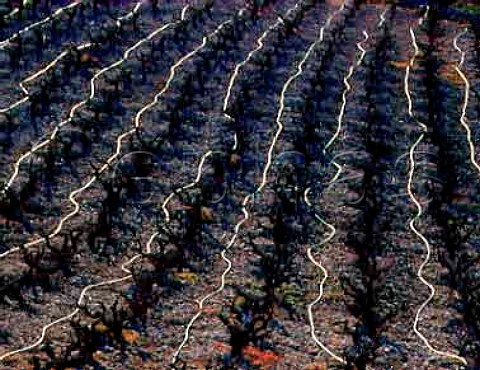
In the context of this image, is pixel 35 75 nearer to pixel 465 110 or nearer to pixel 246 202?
pixel 246 202

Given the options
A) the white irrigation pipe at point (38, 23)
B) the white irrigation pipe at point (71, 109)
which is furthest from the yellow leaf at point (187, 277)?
the white irrigation pipe at point (38, 23)

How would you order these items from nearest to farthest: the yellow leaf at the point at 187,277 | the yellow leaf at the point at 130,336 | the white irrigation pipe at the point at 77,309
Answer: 1. the white irrigation pipe at the point at 77,309
2. the yellow leaf at the point at 130,336
3. the yellow leaf at the point at 187,277

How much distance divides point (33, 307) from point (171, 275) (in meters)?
0.85

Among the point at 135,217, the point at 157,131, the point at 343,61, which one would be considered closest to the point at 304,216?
the point at 135,217

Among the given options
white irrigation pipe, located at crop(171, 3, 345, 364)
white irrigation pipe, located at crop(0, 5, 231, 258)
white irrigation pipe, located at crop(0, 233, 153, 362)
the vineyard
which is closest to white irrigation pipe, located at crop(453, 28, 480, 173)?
the vineyard

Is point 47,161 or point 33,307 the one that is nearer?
point 33,307

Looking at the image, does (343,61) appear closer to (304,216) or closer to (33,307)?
(304,216)

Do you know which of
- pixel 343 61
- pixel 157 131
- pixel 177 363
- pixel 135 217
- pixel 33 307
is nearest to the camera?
pixel 177 363

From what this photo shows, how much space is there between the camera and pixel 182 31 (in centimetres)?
1051

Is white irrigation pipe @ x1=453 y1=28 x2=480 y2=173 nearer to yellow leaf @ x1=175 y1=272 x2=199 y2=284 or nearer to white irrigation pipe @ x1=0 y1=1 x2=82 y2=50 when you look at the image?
yellow leaf @ x1=175 y1=272 x2=199 y2=284

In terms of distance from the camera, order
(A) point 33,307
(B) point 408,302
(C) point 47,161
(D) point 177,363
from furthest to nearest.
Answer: (C) point 47,161 → (B) point 408,302 → (A) point 33,307 → (D) point 177,363

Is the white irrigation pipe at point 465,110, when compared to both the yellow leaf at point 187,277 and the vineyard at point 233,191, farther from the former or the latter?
the yellow leaf at point 187,277

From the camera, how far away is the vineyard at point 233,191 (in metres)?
5.51

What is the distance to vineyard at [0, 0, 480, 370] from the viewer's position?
5.51 metres
